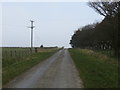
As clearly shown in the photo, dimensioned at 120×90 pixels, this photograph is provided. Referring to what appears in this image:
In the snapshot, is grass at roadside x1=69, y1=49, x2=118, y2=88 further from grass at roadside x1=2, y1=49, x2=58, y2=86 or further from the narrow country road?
grass at roadside x1=2, y1=49, x2=58, y2=86

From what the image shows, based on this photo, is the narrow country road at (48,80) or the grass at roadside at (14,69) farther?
the grass at roadside at (14,69)

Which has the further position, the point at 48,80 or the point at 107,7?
the point at 107,7

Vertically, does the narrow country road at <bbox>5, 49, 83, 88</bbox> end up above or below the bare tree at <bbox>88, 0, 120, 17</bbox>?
below

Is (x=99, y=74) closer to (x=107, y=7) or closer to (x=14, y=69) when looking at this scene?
(x=14, y=69)

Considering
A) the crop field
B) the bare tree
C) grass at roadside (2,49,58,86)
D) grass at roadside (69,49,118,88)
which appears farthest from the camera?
the bare tree

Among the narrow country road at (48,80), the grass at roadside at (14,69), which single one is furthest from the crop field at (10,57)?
the narrow country road at (48,80)

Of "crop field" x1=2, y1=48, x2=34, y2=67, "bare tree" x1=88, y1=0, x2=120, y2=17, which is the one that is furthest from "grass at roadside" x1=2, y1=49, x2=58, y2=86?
"bare tree" x1=88, y1=0, x2=120, y2=17

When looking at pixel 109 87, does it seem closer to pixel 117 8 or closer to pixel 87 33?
pixel 117 8

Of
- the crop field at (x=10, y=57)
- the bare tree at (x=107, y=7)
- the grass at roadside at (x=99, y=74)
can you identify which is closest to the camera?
the grass at roadside at (x=99, y=74)

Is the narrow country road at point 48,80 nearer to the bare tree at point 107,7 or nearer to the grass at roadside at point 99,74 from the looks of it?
the grass at roadside at point 99,74

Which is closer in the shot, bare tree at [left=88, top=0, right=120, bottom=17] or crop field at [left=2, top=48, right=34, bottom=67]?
crop field at [left=2, top=48, right=34, bottom=67]

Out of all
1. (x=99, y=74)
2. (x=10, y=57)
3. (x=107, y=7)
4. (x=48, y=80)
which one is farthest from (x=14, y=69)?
(x=107, y=7)

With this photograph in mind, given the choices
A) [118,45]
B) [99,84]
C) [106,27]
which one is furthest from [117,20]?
[99,84]

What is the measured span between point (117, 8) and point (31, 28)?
28789mm
